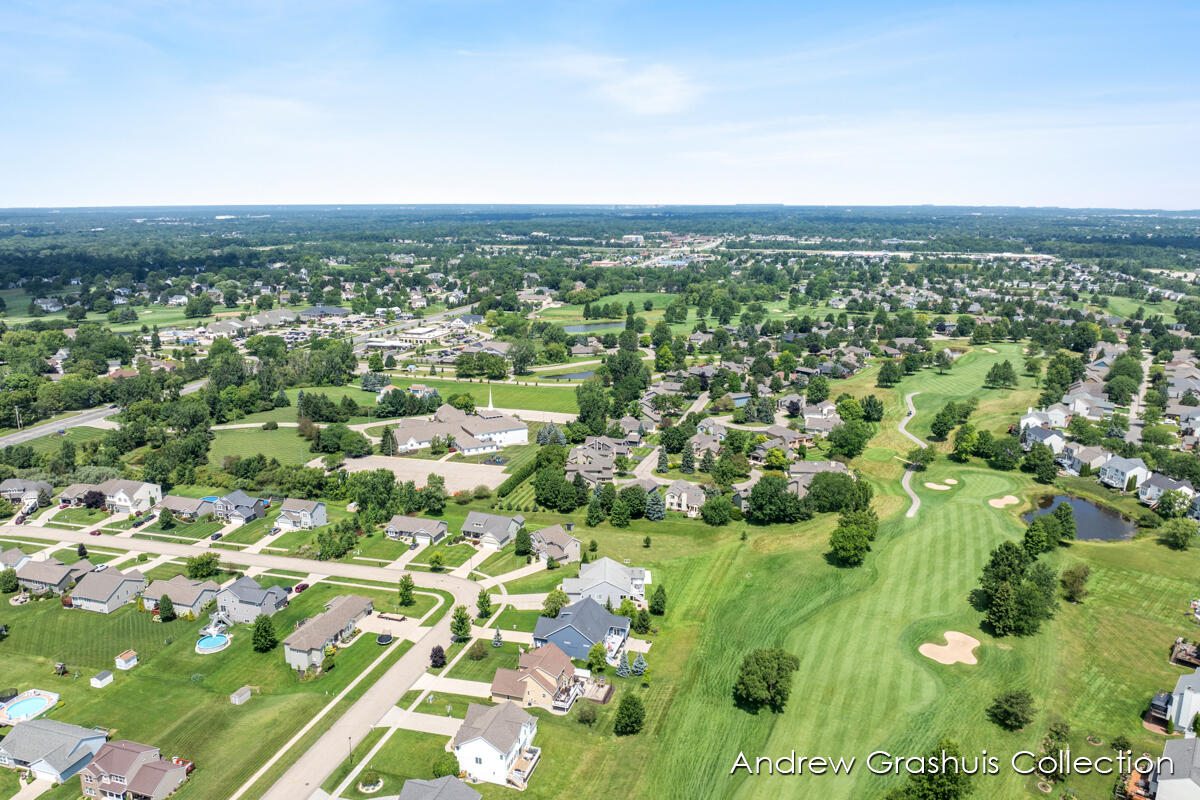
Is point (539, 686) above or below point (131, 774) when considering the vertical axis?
above

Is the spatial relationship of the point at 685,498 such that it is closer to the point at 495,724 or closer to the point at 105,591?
the point at 495,724

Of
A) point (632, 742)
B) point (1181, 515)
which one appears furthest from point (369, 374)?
point (1181, 515)

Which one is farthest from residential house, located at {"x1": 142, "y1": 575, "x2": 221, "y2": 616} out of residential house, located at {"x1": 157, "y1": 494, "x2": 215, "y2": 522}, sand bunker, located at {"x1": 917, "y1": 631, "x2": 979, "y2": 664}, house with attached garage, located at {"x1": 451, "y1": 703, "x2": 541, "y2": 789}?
sand bunker, located at {"x1": 917, "y1": 631, "x2": 979, "y2": 664}

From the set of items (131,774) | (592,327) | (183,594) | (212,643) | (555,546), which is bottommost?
(212,643)

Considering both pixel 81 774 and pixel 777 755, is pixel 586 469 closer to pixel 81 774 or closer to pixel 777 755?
pixel 777 755

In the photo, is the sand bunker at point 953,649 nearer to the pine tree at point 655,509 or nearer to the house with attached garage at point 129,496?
the pine tree at point 655,509

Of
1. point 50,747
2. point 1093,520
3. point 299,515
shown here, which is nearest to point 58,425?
point 299,515
